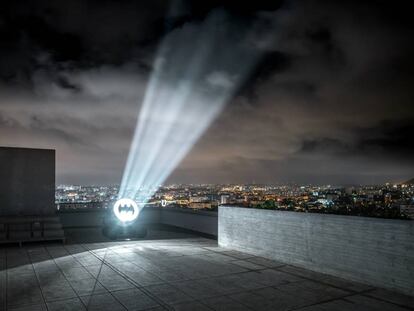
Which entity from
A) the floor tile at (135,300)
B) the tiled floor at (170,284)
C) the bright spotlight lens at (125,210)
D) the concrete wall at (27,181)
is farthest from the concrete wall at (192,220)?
the floor tile at (135,300)

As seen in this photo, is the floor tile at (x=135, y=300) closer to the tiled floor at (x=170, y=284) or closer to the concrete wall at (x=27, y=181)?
the tiled floor at (x=170, y=284)

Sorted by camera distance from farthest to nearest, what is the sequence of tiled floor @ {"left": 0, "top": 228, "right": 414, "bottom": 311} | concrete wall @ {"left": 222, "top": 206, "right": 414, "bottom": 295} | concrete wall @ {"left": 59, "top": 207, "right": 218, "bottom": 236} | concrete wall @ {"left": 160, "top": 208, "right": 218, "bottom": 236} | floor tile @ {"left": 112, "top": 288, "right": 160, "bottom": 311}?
1. concrete wall @ {"left": 59, "top": 207, "right": 218, "bottom": 236}
2. concrete wall @ {"left": 160, "top": 208, "right": 218, "bottom": 236}
3. concrete wall @ {"left": 222, "top": 206, "right": 414, "bottom": 295}
4. tiled floor @ {"left": 0, "top": 228, "right": 414, "bottom": 311}
5. floor tile @ {"left": 112, "top": 288, "right": 160, "bottom": 311}

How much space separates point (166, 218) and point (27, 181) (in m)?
7.95

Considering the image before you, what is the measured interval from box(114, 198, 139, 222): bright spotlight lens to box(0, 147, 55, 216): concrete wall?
3786mm

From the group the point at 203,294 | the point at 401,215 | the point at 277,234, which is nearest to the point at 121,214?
the point at 277,234

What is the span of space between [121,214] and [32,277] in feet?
18.7

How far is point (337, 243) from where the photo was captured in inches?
335

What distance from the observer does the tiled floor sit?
20.9ft

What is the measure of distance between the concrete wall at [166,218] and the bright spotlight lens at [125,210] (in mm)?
3801

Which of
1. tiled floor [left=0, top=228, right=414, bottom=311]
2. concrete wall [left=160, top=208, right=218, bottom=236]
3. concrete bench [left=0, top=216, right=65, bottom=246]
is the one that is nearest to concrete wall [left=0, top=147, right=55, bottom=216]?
concrete bench [left=0, top=216, right=65, bottom=246]

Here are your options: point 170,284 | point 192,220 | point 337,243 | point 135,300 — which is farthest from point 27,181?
point 337,243

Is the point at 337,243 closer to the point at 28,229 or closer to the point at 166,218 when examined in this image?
the point at 28,229

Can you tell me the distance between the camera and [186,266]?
31.0ft

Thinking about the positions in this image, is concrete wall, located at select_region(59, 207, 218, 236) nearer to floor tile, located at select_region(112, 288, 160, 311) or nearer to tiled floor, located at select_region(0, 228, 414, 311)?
tiled floor, located at select_region(0, 228, 414, 311)
